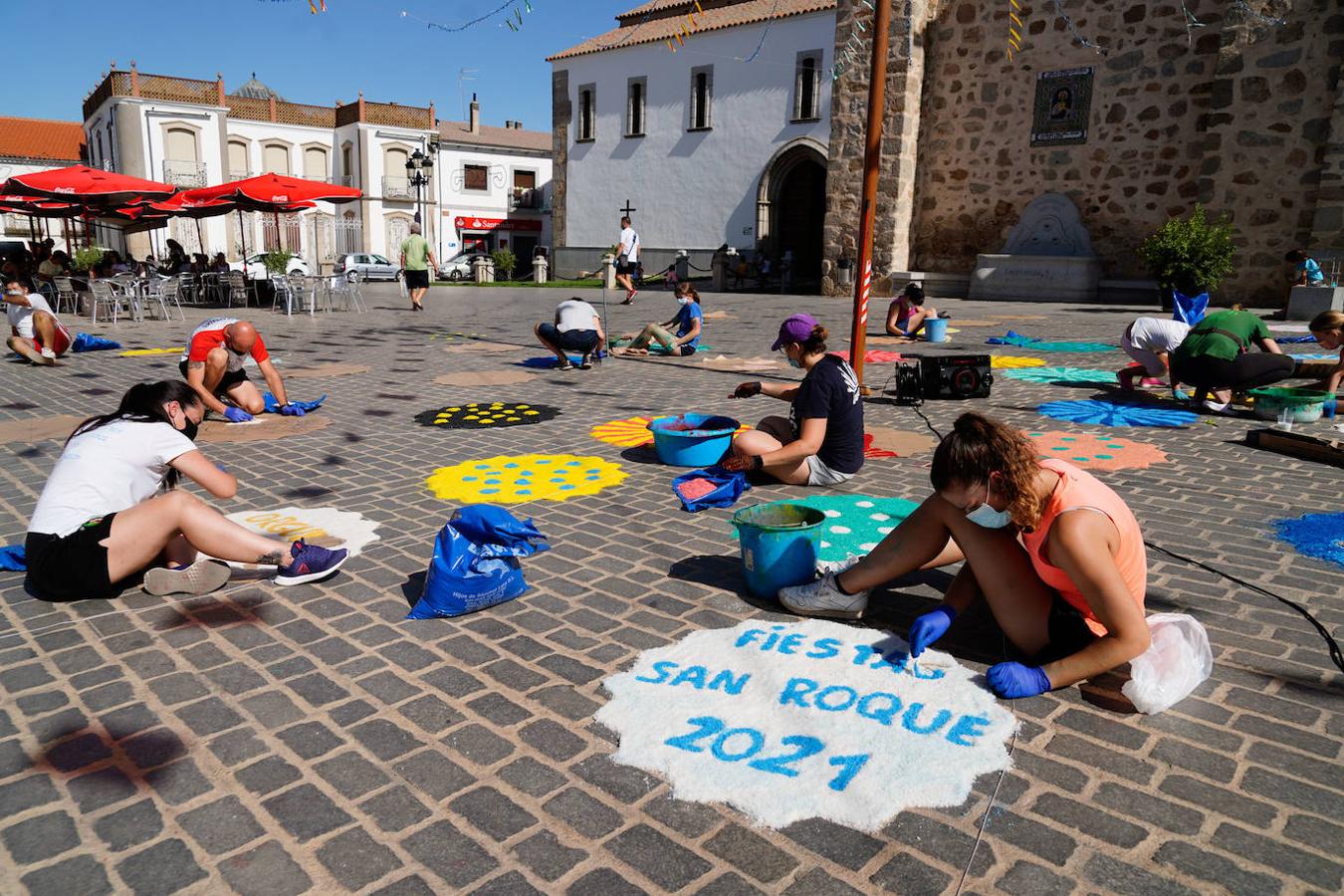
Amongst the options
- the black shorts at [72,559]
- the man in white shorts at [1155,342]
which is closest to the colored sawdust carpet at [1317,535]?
the man in white shorts at [1155,342]

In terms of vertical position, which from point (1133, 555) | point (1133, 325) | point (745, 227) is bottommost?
point (1133, 555)

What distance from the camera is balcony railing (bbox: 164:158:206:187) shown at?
4138 centimetres

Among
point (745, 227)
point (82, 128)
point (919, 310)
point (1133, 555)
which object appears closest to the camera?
point (1133, 555)

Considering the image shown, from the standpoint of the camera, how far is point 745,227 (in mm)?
28547

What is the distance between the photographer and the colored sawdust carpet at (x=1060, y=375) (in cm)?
940

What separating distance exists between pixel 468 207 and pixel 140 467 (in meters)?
45.3

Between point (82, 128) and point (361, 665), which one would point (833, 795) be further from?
point (82, 128)

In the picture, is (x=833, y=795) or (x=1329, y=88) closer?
(x=833, y=795)

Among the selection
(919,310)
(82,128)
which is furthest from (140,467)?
(82,128)

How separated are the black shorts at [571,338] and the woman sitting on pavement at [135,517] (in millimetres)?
6615

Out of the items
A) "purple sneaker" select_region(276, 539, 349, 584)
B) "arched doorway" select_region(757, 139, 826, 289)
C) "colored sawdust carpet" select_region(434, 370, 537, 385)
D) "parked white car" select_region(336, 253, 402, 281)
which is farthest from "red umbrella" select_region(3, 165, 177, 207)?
"parked white car" select_region(336, 253, 402, 281)

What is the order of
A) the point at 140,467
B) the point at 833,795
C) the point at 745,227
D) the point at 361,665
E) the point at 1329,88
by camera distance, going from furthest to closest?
the point at 745,227, the point at 1329,88, the point at 140,467, the point at 361,665, the point at 833,795

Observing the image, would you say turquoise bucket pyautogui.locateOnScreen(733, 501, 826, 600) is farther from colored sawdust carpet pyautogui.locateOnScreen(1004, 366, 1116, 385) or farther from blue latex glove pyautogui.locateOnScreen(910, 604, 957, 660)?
colored sawdust carpet pyautogui.locateOnScreen(1004, 366, 1116, 385)

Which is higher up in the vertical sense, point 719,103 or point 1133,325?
point 719,103
